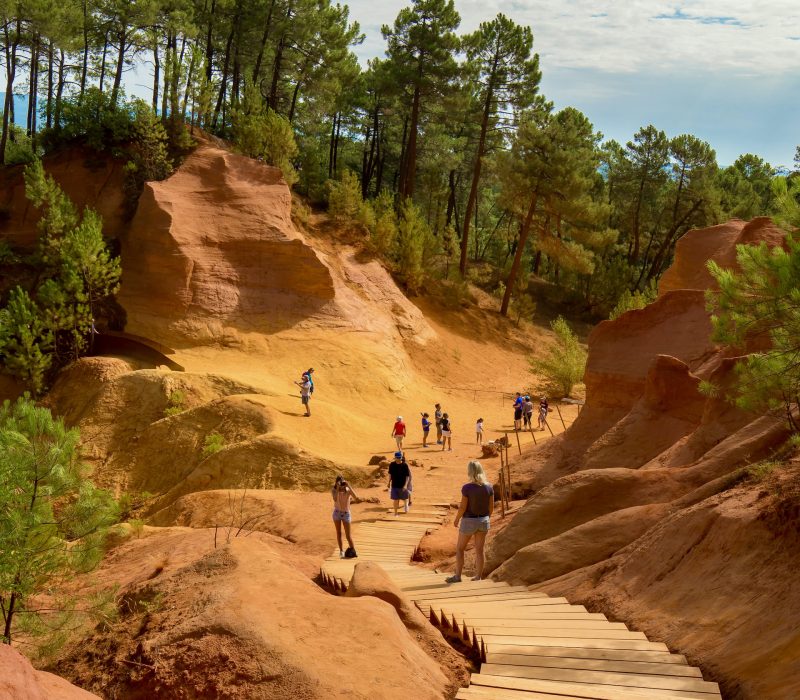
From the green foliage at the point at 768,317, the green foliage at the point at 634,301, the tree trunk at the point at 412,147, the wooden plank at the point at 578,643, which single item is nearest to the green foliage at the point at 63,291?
the tree trunk at the point at 412,147

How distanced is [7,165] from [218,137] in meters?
9.51

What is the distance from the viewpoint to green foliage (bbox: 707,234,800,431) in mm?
7691

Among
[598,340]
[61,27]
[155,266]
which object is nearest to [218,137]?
[61,27]

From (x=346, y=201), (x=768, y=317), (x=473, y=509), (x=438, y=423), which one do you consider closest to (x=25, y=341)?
(x=438, y=423)

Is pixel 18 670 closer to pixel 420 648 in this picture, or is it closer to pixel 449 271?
pixel 420 648

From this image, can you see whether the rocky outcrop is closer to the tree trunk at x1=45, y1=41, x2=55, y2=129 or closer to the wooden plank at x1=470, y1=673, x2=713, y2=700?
the tree trunk at x1=45, y1=41, x2=55, y2=129

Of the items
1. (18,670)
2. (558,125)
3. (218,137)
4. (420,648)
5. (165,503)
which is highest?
(558,125)

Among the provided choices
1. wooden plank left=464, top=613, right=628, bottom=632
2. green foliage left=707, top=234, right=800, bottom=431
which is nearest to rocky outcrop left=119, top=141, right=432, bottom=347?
green foliage left=707, top=234, right=800, bottom=431

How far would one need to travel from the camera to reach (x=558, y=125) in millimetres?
38594

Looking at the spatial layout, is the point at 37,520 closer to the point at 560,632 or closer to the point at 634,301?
the point at 560,632

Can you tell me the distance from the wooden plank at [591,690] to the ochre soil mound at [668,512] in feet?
1.79

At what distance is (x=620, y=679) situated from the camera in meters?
5.06

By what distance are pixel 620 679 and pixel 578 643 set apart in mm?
650

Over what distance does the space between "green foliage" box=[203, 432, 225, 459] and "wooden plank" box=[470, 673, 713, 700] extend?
1536 cm
